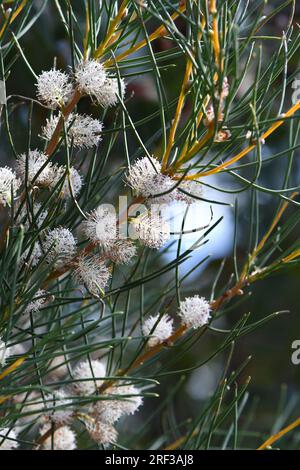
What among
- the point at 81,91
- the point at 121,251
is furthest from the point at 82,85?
the point at 121,251

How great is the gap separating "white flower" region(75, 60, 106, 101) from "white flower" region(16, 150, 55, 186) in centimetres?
5

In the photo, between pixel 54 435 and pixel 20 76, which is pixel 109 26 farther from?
pixel 20 76

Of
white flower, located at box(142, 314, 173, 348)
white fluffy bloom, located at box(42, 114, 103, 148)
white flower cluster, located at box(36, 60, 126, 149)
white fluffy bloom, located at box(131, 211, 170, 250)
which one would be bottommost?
white flower, located at box(142, 314, 173, 348)

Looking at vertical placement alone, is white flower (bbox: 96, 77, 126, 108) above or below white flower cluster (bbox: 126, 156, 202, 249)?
above

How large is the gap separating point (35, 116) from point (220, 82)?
2.27 feet

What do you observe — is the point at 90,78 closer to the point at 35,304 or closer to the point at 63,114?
the point at 63,114

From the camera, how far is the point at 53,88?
0.45m

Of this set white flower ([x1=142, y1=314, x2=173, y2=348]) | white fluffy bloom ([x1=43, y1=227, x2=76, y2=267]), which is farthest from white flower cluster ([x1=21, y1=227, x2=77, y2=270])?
white flower ([x1=142, y1=314, x2=173, y2=348])

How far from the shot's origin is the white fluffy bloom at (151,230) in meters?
0.45

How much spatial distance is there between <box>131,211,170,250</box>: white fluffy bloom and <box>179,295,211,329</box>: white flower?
2.7 inches

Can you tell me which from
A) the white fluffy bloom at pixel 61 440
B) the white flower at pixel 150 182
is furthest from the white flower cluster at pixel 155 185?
the white fluffy bloom at pixel 61 440

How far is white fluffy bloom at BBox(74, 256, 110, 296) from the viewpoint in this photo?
449 mm

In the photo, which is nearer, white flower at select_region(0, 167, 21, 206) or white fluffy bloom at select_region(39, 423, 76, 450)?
white flower at select_region(0, 167, 21, 206)

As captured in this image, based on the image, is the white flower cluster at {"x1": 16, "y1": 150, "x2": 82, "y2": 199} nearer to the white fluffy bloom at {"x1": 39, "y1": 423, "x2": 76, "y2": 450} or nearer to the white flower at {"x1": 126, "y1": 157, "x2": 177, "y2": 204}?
the white flower at {"x1": 126, "y1": 157, "x2": 177, "y2": 204}
